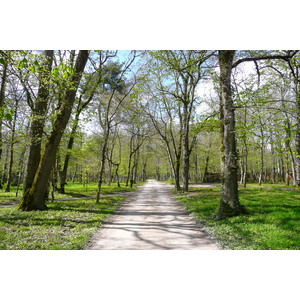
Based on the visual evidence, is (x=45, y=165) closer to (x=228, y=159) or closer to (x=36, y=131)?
(x=36, y=131)

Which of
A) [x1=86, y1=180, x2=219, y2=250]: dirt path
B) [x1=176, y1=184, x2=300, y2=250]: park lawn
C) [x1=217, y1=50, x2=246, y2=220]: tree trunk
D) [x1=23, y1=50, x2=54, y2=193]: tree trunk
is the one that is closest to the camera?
[x1=176, y1=184, x2=300, y2=250]: park lawn

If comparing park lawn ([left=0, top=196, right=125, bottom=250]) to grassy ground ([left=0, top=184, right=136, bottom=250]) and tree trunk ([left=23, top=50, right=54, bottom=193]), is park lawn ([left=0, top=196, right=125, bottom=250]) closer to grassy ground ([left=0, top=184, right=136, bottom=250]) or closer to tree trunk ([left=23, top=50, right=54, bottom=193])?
grassy ground ([left=0, top=184, right=136, bottom=250])

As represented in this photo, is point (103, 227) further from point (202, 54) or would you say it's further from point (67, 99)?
point (202, 54)

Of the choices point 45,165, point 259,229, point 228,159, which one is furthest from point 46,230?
point 228,159

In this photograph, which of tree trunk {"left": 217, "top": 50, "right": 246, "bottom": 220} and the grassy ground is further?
tree trunk {"left": 217, "top": 50, "right": 246, "bottom": 220}

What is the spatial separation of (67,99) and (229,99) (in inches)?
289

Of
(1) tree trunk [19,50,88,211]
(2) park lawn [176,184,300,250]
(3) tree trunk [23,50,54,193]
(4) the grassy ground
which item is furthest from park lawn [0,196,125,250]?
(2) park lawn [176,184,300,250]

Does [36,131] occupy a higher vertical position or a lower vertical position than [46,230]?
higher

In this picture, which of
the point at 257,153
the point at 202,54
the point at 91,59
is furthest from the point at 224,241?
the point at 257,153

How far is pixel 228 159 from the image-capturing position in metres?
7.43

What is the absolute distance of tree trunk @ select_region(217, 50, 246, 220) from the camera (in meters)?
7.27

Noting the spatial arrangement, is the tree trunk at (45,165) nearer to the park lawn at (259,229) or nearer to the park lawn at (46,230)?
the park lawn at (46,230)

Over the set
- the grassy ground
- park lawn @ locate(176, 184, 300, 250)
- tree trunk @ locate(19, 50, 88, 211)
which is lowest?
the grassy ground

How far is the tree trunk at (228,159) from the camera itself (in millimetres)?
7273
